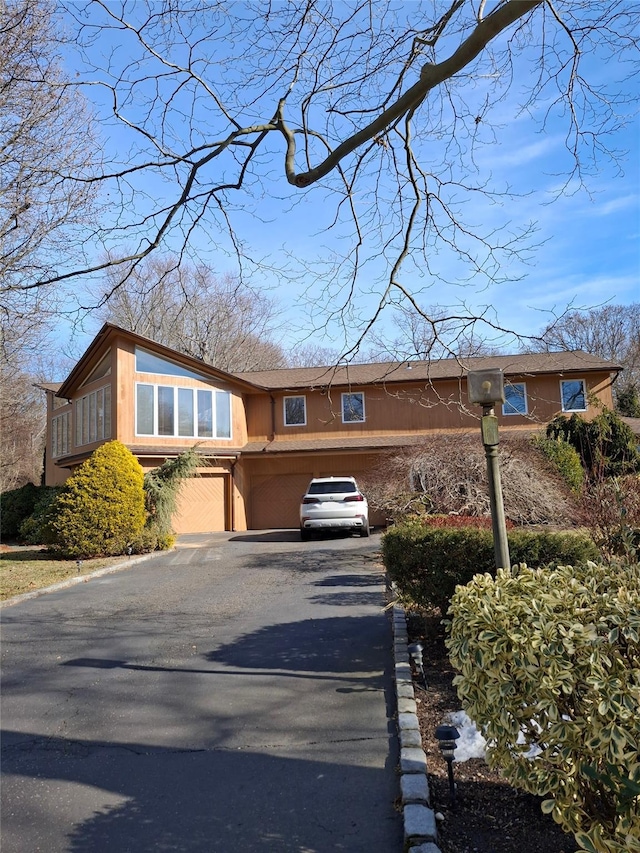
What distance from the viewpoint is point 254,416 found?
25375mm

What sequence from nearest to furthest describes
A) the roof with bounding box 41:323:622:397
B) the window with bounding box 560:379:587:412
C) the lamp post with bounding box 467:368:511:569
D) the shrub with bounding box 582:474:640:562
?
the lamp post with bounding box 467:368:511:569, the shrub with bounding box 582:474:640:562, the roof with bounding box 41:323:622:397, the window with bounding box 560:379:587:412

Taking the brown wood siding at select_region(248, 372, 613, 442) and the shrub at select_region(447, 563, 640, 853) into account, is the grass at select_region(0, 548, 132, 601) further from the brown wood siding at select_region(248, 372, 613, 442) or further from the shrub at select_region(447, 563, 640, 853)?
the brown wood siding at select_region(248, 372, 613, 442)

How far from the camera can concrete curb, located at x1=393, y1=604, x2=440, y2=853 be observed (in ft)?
10.2

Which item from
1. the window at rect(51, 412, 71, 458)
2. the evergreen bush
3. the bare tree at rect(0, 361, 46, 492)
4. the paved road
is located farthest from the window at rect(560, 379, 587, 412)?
the bare tree at rect(0, 361, 46, 492)

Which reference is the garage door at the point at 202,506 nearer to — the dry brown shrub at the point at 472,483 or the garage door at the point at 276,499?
the garage door at the point at 276,499

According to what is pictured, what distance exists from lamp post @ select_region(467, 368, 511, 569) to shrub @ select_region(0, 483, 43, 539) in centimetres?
2521

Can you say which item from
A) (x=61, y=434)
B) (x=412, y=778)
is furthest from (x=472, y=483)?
(x=61, y=434)

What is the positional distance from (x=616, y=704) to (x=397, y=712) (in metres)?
2.78

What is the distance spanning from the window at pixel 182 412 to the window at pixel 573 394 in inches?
513

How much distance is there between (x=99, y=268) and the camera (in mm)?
4707

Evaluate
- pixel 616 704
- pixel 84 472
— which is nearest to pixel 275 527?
pixel 84 472

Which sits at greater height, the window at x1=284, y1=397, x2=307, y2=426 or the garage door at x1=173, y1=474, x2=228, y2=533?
the window at x1=284, y1=397, x2=307, y2=426

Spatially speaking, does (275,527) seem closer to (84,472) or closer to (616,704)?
(84,472)

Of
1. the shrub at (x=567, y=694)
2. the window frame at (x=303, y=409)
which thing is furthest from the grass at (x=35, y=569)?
the window frame at (x=303, y=409)
